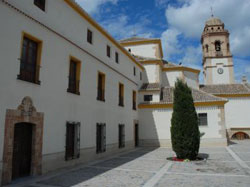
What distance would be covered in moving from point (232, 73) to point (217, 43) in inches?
215

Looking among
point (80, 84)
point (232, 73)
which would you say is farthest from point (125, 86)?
point (232, 73)

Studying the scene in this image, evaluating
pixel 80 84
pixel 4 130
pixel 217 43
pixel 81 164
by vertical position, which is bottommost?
pixel 81 164

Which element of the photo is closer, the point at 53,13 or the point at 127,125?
the point at 53,13

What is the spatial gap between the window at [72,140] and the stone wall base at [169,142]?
32.2ft

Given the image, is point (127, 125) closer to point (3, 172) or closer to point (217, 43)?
point (3, 172)

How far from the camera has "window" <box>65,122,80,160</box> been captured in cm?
910

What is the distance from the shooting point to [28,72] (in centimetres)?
734

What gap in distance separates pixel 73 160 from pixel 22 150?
2620 millimetres

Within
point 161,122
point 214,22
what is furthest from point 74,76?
point 214,22

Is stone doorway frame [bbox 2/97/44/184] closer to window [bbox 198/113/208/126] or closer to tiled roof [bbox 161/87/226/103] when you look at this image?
tiled roof [bbox 161/87/226/103]

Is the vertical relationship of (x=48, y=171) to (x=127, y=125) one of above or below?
below

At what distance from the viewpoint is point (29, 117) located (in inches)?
277

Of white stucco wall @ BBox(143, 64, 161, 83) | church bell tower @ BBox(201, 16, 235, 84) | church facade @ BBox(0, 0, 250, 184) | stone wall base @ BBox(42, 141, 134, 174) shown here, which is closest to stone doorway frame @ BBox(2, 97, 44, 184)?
church facade @ BBox(0, 0, 250, 184)

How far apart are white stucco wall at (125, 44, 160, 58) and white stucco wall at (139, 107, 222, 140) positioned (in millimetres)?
6936
